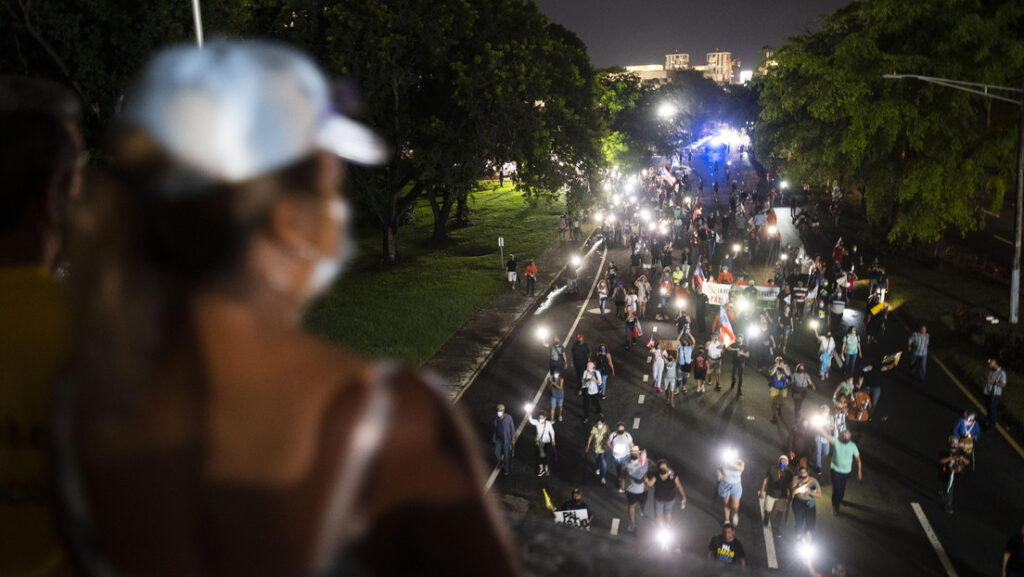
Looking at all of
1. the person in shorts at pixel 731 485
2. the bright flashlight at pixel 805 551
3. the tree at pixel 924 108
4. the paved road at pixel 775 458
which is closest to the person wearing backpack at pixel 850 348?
the paved road at pixel 775 458

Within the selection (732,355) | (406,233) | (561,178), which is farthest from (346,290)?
(406,233)

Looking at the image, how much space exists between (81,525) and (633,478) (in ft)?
43.4

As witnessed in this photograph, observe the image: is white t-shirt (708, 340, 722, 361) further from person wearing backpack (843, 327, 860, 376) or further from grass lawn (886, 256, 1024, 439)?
grass lawn (886, 256, 1024, 439)

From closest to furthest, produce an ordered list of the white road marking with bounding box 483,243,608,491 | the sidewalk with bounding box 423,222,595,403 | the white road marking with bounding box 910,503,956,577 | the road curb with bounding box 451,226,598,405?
the white road marking with bounding box 910,503,956,577, the white road marking with bounding box 483,243,608,491, the road curb with bounding box 451,226,598,405, the sidewalk with bounding box 423,222,595,403

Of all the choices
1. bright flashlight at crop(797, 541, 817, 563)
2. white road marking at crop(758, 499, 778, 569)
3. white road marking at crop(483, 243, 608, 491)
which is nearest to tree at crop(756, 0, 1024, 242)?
white road marking at crop(483, 243, 608, 491)

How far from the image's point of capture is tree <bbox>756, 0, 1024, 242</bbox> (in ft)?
91.8

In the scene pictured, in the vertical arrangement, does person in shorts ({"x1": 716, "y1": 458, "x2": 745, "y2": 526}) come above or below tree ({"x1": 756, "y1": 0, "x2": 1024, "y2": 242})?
below

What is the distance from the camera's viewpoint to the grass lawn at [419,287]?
Result: 2503cm

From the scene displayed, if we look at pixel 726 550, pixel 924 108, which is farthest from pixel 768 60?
pixel 726 550

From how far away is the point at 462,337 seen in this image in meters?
26.2

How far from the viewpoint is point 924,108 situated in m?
30.0

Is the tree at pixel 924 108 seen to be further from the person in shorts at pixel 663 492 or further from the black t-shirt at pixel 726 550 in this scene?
the black t-shirt at pixel 726 550

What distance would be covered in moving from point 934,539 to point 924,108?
21947mm

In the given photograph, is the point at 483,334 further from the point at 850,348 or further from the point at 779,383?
the point at 850,348
